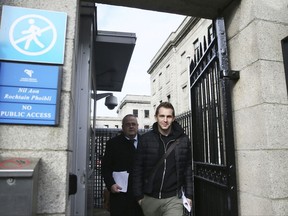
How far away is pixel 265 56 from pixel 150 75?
121 ft

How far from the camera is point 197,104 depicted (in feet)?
12.8

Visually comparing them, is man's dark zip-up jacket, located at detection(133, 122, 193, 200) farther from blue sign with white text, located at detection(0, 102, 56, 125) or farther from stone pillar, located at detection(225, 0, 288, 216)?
blue sign with white text, located at detection(0, 102, 56, 125)

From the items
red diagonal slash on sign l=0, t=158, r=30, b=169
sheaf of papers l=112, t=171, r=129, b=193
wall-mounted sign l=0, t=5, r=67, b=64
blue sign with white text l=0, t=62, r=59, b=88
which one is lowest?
sheaf of papers l=112, t=171, r=129, b=193

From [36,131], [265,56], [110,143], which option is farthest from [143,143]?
[265,56]

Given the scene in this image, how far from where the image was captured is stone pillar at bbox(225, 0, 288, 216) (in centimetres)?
243

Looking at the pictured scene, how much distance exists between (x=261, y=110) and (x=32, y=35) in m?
2.05

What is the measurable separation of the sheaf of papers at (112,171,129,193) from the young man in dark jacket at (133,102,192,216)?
2.16 feet

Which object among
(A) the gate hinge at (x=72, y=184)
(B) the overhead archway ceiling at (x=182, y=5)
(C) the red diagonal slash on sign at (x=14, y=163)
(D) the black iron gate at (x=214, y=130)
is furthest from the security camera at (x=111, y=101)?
(C) the red diagonal slash on sign at (x=14, y=163)

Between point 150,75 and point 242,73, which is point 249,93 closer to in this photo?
point 242,73

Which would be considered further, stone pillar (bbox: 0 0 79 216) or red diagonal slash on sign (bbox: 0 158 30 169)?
stone pillar (bbox: 0 0 79 216)

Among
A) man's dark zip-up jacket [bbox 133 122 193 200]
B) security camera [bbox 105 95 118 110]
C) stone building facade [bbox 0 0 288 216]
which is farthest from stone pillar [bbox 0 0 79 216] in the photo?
security camera [bbox 105 95 118 110]

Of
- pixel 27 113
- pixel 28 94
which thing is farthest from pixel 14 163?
pixel 28 94

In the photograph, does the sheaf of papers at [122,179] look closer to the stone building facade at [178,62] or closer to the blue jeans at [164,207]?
the blue jeans at [164,207]

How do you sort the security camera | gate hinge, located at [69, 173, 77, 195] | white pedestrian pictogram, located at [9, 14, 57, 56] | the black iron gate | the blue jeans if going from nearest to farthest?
white pedestrian pictogram, located at [9, 14, 57, 56] < gate hinge, located at [69, 173, 77, 195] < the black iron gate < the blue jeans < the security camera
